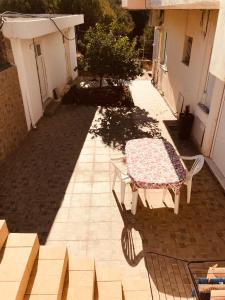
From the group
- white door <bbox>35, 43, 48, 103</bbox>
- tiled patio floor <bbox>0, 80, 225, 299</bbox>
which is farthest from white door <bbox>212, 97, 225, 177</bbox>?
white door <bbox>35, 43, 48, 103</bbox>

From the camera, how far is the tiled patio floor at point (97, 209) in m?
5.22

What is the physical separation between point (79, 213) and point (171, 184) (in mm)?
2213

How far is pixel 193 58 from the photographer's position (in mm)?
9570

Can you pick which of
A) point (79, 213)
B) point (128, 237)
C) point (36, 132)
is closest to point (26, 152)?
point (36, 132)

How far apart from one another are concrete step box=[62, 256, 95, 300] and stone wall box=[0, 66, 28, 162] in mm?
4893

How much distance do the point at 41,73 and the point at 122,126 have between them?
4531mm

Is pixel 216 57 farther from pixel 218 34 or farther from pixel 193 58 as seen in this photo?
pixel 193 58

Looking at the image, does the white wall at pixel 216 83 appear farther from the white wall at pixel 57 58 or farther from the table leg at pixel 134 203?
the white wall at pixel 57 58

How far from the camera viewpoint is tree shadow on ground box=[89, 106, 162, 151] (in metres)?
9.71

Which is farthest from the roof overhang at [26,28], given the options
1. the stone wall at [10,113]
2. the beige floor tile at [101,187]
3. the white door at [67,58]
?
the beige floor tile at [101,187]

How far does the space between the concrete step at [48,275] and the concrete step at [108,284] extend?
0.62 meters

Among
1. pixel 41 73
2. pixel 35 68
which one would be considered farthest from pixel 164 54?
pixel 35 68

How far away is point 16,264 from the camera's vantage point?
12.3ft

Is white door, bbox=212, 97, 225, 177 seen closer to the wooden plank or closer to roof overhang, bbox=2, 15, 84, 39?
the wooden plank
